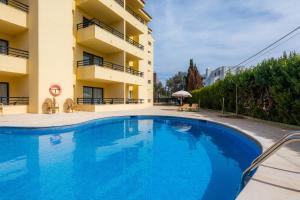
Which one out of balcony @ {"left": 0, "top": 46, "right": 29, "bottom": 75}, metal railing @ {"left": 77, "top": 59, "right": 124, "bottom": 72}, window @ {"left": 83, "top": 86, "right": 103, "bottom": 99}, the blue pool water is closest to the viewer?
the blue pool water

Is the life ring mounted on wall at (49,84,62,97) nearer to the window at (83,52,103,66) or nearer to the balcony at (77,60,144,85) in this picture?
the balcony at (77,60,144,85)

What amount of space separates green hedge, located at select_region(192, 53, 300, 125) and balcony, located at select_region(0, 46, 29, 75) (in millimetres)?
15884

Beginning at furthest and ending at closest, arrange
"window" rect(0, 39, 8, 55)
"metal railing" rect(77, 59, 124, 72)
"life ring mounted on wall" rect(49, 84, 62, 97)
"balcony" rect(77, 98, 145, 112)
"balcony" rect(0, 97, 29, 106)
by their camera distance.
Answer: "metal railing" rect(77, 59, 124, 72) → "balcony" rect(77, 98, 145, 112) → "life ring mounted on wall" rect(49, 84, 62, 97) → "balcony" rect(0, 97, 29, 106) → "window" rect(0, 39, 8, 55)

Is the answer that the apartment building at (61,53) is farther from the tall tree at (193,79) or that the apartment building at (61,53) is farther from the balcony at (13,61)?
the tall tree at (193,79)

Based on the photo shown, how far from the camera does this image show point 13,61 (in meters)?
12.8

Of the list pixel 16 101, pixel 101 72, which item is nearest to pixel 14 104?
pixel 16 101

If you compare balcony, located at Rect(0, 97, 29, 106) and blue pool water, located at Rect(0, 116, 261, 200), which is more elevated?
balcony, located at Rect(0, 97, 29, 106)

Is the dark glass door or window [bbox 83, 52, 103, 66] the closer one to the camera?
window [bbox 83, 52, 103, 66]

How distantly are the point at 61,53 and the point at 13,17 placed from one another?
3.76 m

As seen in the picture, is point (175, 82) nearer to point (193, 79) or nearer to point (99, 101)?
point (193, 79)

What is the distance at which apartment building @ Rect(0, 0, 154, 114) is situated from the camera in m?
13.6

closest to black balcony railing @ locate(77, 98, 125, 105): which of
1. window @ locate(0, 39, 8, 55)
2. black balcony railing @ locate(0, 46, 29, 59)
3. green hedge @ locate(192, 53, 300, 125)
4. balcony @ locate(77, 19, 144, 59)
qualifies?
balcony @ locate(77, 19, 144, 59)

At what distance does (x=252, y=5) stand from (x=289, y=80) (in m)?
6.22

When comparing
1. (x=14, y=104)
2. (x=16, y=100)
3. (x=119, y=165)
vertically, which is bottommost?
(x=119, y=165)
